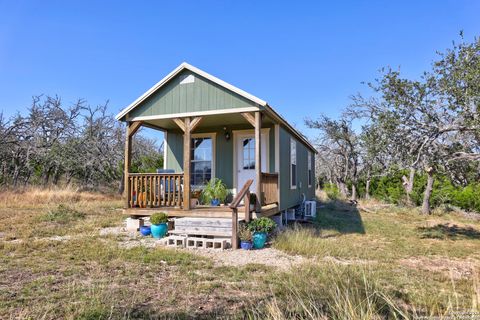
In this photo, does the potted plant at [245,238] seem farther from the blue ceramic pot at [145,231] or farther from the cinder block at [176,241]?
the blue ceramic pot at [145,231]

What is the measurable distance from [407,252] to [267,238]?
2990mm

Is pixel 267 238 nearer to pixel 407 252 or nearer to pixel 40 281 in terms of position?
pixel 407 252

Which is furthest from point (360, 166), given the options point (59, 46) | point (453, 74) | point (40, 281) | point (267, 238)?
point (40, 281)

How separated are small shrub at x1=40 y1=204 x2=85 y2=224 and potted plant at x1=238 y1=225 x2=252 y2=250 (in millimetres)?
5857

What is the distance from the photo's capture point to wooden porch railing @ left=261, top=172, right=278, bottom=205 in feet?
24.5

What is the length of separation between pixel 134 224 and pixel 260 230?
358 cm

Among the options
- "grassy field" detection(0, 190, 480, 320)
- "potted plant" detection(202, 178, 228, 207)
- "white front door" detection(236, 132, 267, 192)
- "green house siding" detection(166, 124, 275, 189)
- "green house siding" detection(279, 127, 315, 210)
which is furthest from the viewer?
"white front door" detection(236, 132, 267, 192)

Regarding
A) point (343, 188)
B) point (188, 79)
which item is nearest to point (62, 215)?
point (188, 79)

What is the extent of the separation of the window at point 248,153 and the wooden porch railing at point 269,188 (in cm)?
127

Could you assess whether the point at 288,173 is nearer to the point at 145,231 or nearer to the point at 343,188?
the point at 145,231

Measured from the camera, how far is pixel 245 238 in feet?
20.5

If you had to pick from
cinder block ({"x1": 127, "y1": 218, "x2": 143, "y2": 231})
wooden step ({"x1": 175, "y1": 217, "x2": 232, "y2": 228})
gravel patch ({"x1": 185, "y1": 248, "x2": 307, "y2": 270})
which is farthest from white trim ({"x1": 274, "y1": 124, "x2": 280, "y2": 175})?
cinder block ({"x1": 127, "y1": 218, "x2": 143, "y2": 231})

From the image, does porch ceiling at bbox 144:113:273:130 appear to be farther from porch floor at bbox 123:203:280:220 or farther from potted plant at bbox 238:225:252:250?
potted plant at bbox 238:225:252:250

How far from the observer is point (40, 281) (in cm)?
392
